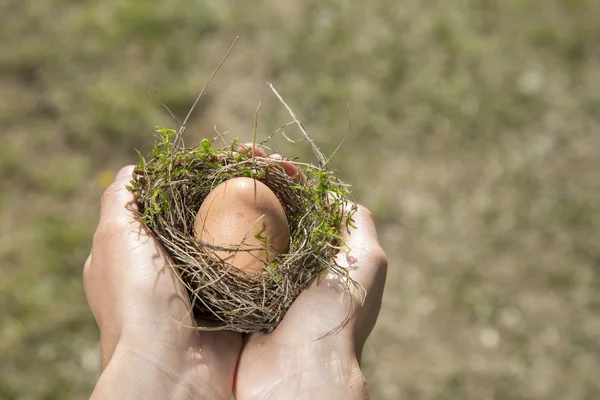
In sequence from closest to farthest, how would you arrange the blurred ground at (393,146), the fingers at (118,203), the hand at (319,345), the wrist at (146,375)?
the wrist at (146,375), the hand at (319,345), the fingers at (118,203), the blurred ground at (393,146)

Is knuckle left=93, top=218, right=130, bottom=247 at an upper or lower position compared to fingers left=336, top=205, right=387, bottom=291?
upper

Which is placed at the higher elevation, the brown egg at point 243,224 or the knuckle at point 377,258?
the brown egg at point 243,224

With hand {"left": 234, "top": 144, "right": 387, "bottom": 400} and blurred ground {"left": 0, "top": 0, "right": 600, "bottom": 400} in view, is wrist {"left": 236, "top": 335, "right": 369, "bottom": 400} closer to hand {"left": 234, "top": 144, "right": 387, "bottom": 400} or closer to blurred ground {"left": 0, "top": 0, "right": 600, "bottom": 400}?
hand {"left": 234, "top": 144, "right": 387, "bottom": 400}

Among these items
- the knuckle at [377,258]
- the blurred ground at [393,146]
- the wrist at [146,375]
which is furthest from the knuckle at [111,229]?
the blurred ground at [393,146]

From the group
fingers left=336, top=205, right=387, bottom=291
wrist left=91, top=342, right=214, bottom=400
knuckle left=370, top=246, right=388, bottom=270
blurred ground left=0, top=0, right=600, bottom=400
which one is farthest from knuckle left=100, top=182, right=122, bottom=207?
blurred ground left=0, top=0, right=600, bottom=400

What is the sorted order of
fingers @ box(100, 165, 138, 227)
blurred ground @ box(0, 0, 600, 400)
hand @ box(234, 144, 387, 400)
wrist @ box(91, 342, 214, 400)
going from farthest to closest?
blurred ground @ box(0, 0, 600, 400), fingers @ box(100, 165, 138, 227), hand @ box(234, 144, 387, 400), wrist @ box(91, 342, 214, 400)

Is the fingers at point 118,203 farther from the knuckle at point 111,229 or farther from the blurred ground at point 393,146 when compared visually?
the blurred ground at point 393,146

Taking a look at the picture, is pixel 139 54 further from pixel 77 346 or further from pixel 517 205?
pixel 517 205

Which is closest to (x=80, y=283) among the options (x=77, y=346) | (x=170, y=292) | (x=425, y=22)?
(x=77, y=346)
